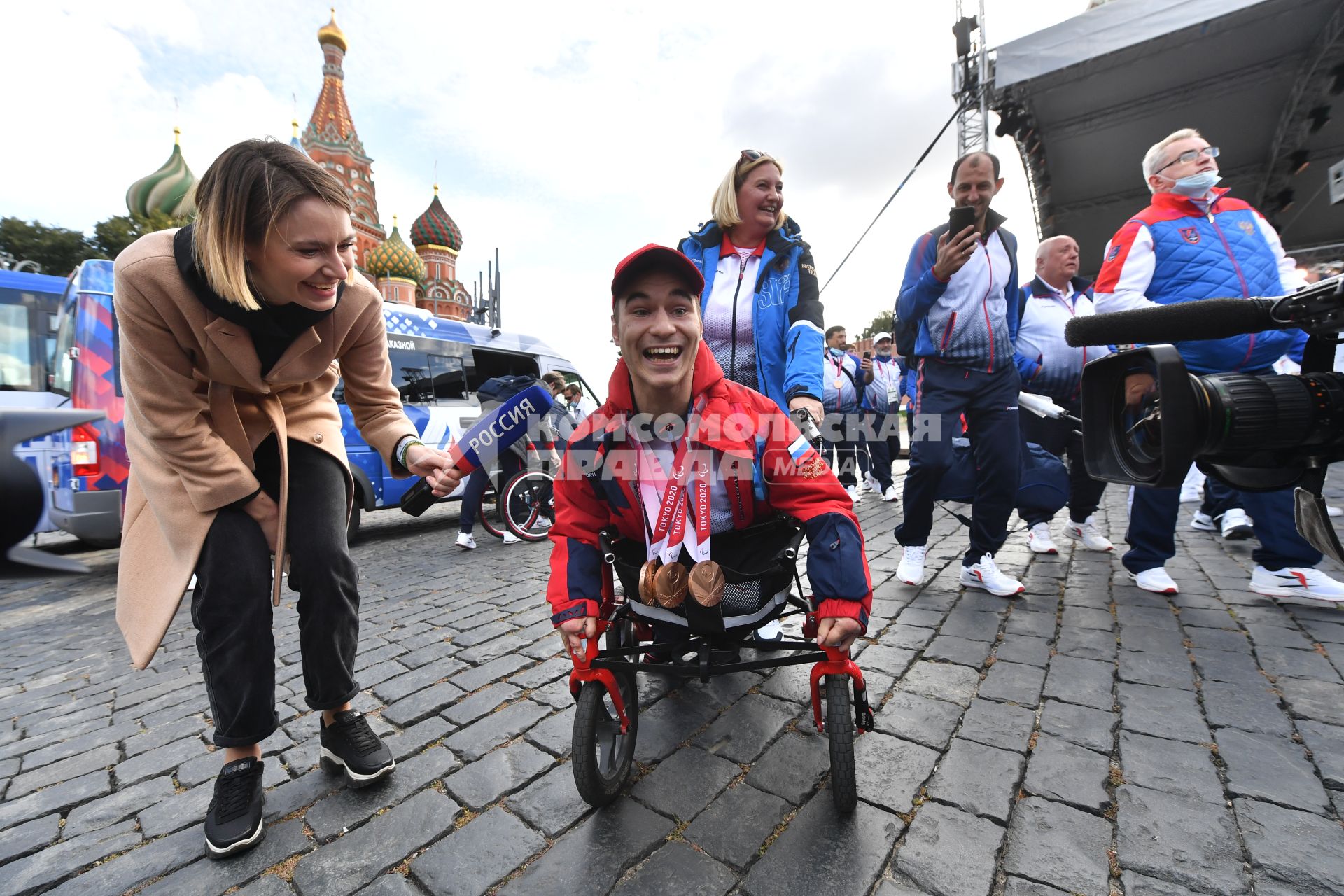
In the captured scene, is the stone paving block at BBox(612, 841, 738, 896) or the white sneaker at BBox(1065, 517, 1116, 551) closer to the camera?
the stone paving block at BBox(612, 841, 738, 896)

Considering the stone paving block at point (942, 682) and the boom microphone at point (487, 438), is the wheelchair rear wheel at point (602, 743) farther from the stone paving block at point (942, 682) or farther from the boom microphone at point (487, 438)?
the stone paving block at point (942, 682)

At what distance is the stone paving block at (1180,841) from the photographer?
1.30 m

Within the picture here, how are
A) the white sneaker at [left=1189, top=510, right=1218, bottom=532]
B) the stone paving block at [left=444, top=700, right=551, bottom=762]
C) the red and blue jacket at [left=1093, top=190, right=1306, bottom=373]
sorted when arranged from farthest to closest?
the white sneaker at [left=1189, top=510, right=1218, bottom=532]
the red and blue jacket at [left=1093, top=190, right=1306, bottom=373]
the stone paving block at [left=444, top=700, right=551, bottom=762]

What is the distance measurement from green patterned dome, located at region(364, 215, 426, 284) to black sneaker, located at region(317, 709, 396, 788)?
32860mm

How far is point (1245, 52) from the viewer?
28.3ft

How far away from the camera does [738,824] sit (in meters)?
1.56

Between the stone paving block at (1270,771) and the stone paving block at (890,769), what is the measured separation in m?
0.80

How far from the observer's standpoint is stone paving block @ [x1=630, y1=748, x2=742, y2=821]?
164 cm

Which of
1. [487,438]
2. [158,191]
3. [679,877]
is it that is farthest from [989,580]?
[158,191]

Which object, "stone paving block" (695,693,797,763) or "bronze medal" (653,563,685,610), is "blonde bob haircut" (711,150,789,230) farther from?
"stone paving block" (695,693,797,763)

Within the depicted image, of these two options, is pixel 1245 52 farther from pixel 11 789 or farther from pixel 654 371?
pixel 11 789

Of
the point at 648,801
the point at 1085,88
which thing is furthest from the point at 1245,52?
the point at 648,801

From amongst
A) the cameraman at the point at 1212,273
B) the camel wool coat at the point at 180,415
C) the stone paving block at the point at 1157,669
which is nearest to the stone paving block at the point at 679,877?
the camel wool coat at the point at 180,415

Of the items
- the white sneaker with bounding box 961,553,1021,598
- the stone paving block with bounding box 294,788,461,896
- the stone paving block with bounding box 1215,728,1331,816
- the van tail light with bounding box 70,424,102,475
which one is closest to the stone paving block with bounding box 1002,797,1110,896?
the stone paving block with bounding box 1215,728,1331,816
